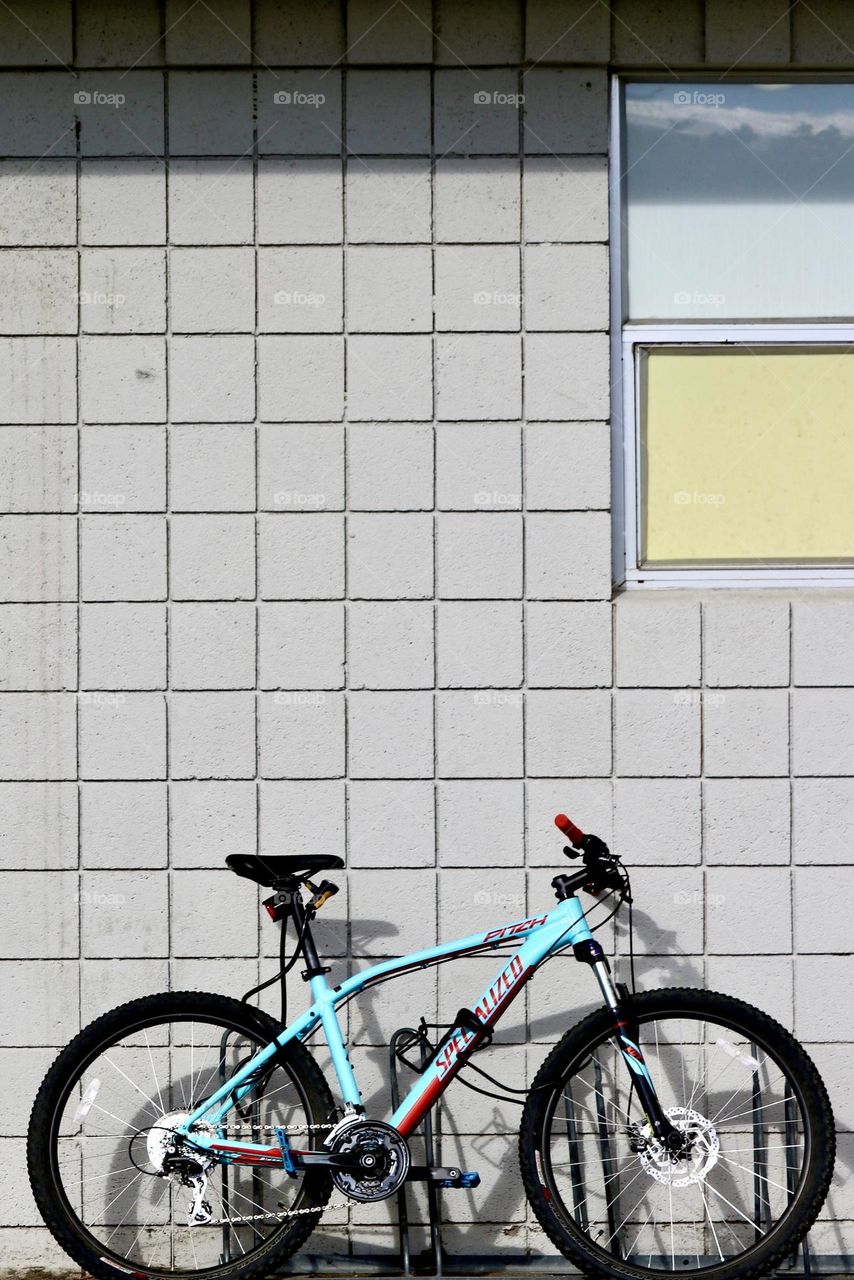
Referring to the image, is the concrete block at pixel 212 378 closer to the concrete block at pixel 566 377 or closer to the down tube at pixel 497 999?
the concrete block at pixel 566 377

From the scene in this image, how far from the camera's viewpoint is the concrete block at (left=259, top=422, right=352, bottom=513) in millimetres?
4035

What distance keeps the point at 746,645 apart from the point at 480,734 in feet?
2.97

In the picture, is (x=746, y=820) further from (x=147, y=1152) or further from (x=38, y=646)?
(x=38, y=646)

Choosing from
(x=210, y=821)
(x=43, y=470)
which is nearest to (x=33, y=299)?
(x=43, y=470)

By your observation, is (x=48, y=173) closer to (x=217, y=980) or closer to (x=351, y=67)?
(x=351, y=67)

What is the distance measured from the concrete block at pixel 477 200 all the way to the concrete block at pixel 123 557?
1348 mm

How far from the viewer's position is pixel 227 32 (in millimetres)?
4078

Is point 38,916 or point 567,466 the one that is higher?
point 567,466

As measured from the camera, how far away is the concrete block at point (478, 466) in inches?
159

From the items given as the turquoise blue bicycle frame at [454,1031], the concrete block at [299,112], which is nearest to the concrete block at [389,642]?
the turquoise blue bicycle frame at [454,1031]

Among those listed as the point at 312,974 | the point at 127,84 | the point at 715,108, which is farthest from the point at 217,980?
the point at 715,108

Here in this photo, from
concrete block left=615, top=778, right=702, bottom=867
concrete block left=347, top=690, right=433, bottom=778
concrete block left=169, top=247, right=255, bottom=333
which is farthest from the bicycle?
concrete block left=169, top=247, right=255, bottom=333

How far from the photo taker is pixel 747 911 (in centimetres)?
399

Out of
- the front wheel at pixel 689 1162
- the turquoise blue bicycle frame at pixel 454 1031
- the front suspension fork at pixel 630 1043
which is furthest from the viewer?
the front wheel at pixel 689 1162
